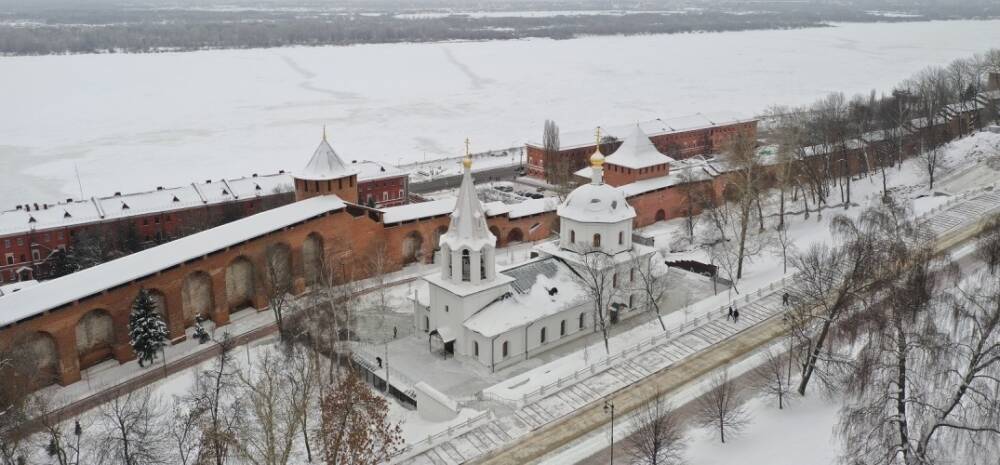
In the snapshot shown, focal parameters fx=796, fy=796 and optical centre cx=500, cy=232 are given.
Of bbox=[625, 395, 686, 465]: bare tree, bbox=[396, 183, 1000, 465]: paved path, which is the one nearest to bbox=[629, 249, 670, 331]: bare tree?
bbox=[396, 183, 1000, 465]: paved path

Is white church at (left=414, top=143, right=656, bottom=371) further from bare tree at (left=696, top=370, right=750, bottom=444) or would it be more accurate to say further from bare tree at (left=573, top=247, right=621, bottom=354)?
bare tree at (left=696, top=370, right=750, bottom=444)

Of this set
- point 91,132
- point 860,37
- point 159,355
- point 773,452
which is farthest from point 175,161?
point 860,37

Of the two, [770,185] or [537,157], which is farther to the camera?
[537,157]

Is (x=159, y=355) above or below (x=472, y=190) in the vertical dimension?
below

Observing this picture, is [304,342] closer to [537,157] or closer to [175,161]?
[537,157]

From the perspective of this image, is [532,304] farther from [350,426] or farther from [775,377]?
[350,426]

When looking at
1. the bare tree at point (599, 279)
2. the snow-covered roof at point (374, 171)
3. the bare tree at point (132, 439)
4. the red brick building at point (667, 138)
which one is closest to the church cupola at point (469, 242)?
the bare tree at point (599, 279)

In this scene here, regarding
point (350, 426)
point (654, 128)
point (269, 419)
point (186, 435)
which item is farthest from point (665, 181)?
point (269, 419)
